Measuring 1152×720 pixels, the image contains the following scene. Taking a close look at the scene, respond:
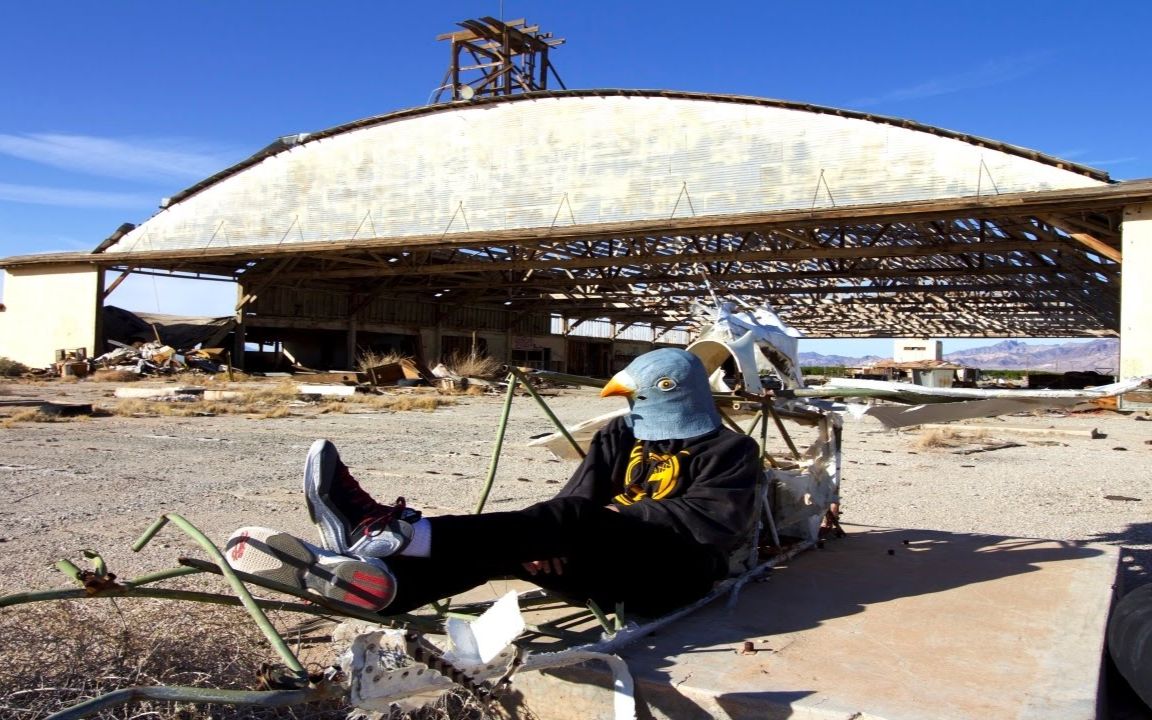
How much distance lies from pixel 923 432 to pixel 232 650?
1544 cm

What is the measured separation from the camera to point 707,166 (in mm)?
19781

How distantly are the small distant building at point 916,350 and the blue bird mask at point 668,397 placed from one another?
61706 millimetres

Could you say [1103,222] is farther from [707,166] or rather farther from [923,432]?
[707,166]

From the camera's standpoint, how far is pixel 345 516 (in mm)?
2828

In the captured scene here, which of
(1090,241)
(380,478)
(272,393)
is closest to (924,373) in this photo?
(1090,241)

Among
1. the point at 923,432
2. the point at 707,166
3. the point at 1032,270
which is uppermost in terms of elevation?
the point at 707,166

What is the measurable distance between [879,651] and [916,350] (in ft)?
210

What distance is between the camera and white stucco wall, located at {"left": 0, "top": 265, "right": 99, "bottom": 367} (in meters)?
28.8

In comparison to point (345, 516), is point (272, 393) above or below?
below

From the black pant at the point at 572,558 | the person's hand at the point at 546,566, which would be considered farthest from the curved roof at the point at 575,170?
the person's hand at the point at 546,566

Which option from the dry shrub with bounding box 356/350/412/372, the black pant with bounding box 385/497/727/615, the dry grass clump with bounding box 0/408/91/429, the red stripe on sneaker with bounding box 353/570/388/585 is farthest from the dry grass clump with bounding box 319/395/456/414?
the red stripe on sneaker with bounding box 353/570/388/585

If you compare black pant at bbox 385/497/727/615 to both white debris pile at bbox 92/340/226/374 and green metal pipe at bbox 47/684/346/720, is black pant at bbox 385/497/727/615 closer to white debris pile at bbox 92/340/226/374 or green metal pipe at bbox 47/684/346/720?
green metal pipe at bbox 47/684/346/720

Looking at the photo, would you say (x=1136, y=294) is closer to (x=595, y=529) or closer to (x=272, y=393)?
(x=595, y=529)

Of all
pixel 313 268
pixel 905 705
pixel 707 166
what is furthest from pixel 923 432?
pixel 313 268
